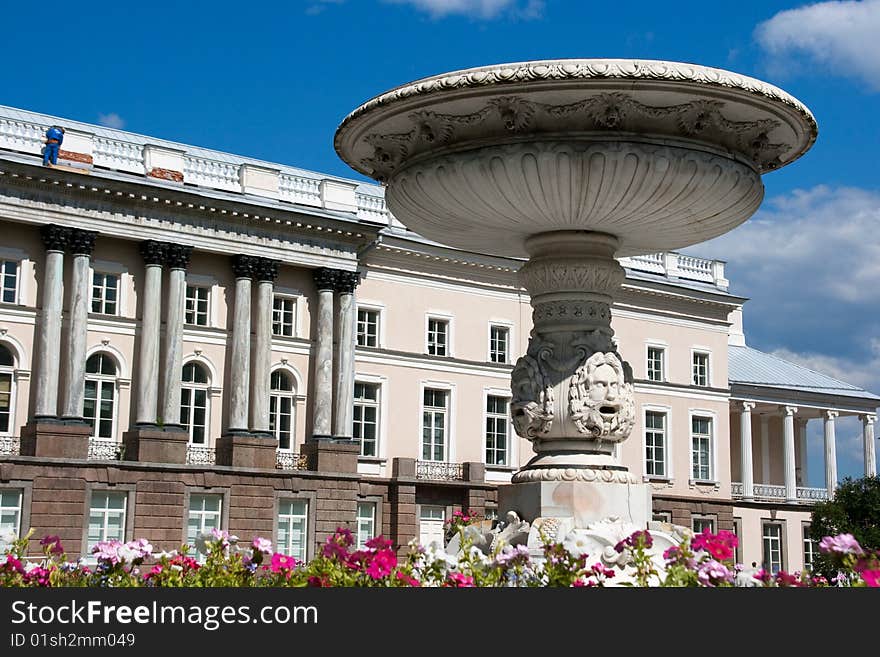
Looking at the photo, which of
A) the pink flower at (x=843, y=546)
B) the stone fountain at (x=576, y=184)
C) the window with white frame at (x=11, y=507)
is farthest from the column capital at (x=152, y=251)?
the pink flower at (x=843, y=546)

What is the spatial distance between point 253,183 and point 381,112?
2688cm

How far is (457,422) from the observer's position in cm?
3978

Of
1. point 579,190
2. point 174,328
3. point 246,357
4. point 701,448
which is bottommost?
point 579,190

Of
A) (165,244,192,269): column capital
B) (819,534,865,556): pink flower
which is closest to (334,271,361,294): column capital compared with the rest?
(165,244,192,269): column capital

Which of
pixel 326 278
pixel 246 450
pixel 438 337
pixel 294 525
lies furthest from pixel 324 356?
pixel 294 525

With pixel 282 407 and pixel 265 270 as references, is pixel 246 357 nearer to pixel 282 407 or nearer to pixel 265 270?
pixel 282 407

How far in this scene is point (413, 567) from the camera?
7.74 meters

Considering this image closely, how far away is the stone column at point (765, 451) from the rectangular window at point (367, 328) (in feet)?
67.6

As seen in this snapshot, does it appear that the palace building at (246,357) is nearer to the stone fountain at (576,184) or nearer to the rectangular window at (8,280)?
the rectangular window at (8,280)

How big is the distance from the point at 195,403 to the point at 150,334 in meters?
2.67

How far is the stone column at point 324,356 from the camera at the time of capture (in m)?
36.6

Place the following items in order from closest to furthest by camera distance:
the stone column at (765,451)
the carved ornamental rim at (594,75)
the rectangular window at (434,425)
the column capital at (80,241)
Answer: the carved ornamental rim at (594,75) → the column capital at (80,241) → the rectangular window at (434,425) → the stone column at (765,451)

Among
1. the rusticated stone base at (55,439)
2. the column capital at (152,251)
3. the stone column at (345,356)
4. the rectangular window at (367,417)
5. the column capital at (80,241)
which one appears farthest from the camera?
the rectangular window at (367,417)

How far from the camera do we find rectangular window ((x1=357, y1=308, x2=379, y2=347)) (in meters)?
38.5
